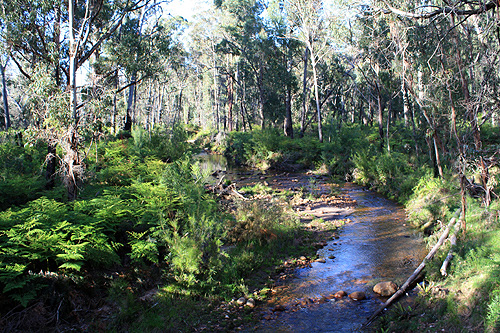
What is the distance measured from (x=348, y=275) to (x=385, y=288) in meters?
0.92

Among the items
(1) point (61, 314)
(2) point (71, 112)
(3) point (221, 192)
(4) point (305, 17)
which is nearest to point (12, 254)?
(1) point (61, 314)

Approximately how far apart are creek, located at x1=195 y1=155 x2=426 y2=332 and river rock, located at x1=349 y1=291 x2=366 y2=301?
71 mm

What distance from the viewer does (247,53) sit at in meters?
33.9

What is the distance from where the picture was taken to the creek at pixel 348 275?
5.01 m

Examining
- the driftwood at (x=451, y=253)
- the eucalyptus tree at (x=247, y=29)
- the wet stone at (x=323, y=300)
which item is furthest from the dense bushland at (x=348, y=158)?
the eucalyptus tree at (x=247, y=29)

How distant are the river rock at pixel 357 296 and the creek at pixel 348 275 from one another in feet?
0.23

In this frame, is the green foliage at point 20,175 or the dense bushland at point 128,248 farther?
the green foliage at point 20,175

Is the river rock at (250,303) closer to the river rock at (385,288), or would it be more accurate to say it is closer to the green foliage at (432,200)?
the river rock at (385,288)

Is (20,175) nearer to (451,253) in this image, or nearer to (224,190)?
(224,190)

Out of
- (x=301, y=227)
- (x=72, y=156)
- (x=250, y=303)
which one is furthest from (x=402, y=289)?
(x=72, y=156)

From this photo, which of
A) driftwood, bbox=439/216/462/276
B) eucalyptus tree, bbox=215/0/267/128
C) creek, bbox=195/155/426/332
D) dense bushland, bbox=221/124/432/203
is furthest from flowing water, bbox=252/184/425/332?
eucalyptus tree, bbox=215/0/267/128

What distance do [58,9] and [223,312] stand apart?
9.99 m

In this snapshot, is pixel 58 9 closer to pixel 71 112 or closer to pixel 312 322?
pixel 71 112

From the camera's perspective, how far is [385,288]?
5684mm
